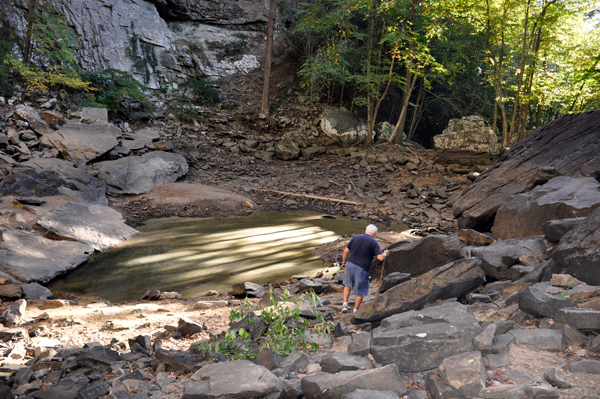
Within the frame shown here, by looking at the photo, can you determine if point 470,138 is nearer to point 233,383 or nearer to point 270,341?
point 270,341

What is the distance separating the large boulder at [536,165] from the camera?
9252mm

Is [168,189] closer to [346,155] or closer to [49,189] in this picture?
[49,189]

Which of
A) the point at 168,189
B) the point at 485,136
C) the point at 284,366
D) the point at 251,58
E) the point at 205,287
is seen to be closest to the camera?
the point at 284,366

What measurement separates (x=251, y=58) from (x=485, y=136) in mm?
16877

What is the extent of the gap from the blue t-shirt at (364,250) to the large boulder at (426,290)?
1285 mm

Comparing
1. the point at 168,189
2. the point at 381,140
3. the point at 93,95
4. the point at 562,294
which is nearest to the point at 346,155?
the point at 381,140

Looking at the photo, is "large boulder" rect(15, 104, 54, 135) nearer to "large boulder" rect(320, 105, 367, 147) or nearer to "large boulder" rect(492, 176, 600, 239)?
"large boulder" rect(320, 105, 367, 147)

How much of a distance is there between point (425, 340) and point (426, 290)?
4.26ft

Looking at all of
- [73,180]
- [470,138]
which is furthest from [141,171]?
[470,138]

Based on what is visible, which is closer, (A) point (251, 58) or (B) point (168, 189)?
(B) point (168, 189)

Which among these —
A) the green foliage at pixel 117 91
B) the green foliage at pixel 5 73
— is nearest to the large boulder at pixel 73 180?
the green foliage at pixel 5 73

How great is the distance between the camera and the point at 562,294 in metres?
4.15

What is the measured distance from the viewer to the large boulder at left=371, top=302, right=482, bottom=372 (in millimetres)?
3498

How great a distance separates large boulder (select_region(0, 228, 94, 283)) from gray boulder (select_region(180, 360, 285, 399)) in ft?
22.3
